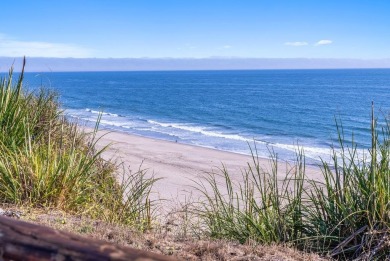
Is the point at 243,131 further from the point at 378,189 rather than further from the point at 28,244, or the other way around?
the point at 28,244

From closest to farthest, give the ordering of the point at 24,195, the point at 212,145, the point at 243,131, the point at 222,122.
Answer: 1. the point at 24,195
2. the point at 212,145
3. the point at 243,131
4. the point at 222,122

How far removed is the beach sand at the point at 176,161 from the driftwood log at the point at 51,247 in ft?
43.2

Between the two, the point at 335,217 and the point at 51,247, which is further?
the point at 335,217

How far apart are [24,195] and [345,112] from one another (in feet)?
145

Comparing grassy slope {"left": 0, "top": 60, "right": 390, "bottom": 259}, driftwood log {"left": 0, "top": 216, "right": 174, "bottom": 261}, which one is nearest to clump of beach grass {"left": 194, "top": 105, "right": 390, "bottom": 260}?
grassy slope {"left": 0, "top": 60, "right": 390, "bottom": 259}

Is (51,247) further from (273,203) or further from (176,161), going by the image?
(176,161)

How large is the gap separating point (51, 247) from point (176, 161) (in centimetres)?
2070

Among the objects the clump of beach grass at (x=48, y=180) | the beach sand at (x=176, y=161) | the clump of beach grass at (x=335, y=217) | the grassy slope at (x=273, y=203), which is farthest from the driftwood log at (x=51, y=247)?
the beach sand at (x=176, y=161)

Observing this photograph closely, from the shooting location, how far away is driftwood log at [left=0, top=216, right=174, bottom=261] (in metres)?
1.64

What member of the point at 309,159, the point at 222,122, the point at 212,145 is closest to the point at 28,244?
the point at 309,159

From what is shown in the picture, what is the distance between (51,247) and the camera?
5.68 feet

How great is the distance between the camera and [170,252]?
434 centimetres

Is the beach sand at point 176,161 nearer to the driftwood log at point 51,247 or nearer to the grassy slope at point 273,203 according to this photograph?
the grassy slope at point 273,203

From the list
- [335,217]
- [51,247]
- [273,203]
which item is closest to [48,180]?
[273,203]
